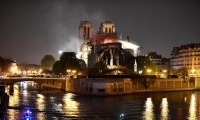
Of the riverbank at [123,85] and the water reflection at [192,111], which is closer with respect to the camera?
the water reflection at [192,111]

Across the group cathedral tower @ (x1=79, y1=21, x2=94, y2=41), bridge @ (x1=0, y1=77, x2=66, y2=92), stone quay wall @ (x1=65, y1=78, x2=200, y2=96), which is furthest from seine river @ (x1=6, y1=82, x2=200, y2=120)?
cathedral tower @ (x1=79, y1=21, x2=94, y2=41)

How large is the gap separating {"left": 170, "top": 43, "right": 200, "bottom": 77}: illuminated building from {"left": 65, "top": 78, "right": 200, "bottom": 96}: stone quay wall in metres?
19.8

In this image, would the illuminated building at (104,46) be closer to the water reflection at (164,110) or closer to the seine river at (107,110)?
the water reflection at (164,110)

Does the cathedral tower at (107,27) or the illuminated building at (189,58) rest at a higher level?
the cathedral tower at (107,27)

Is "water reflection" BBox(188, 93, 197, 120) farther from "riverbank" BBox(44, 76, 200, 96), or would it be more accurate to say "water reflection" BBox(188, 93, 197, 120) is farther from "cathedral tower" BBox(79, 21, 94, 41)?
"cathedral tower" BBox(79, 21, 94, 41)

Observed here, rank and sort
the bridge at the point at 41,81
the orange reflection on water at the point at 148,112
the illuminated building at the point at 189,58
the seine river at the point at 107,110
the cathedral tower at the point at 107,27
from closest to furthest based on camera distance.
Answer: the seine river at the point at 107,110
the orange reflection on water at the point at 148,112
the bridge at the point at 41,81
the illuminated building at the point at 189,58
the cathedral tower at the point at 107,27

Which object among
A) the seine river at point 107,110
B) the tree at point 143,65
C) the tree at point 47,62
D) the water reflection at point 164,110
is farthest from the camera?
the tree at point 47,62

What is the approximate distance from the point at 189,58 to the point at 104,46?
27.8m

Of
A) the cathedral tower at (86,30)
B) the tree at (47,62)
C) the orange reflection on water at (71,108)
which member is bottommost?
the orange reflection on water at (71,108)

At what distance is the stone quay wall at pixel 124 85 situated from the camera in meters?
66.2

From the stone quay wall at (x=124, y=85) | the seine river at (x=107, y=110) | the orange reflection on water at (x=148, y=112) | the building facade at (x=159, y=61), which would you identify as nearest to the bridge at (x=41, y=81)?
the stone quay wall at (x=124, y=85)

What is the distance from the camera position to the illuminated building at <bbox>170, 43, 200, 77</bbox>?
106 meters

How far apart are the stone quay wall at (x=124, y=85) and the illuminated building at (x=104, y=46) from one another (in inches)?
1109

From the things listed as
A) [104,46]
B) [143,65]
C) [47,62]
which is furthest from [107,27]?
[143,65]
